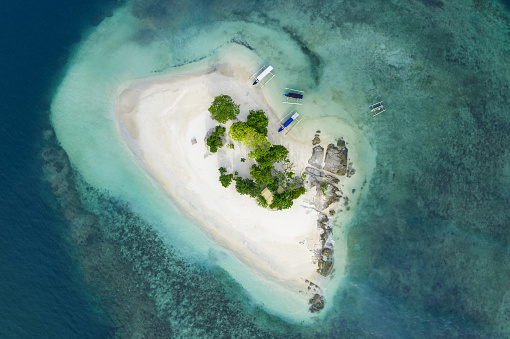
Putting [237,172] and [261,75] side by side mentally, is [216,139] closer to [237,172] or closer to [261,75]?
[237,172]

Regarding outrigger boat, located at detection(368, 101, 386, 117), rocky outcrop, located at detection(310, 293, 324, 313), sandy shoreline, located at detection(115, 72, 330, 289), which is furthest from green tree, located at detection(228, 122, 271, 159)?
rocky outcrop, located at detection(310, 293, 324, 313)

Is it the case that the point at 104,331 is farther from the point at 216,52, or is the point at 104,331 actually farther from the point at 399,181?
the point at 399,181

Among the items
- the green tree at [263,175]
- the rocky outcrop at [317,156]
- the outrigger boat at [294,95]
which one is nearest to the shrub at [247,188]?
the green tree at [263,175]

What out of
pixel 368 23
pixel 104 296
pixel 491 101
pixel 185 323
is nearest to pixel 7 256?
pixel 104 296

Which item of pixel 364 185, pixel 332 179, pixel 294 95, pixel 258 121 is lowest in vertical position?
pixel 258 121

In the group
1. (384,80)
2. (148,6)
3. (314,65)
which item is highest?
(384,80)

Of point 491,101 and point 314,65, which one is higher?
point 491,101

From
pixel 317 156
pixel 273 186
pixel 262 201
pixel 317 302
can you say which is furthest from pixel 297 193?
pixel 317 302

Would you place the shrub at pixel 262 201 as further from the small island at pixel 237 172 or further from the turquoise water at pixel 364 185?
the turquoise water at pixel 364 185
